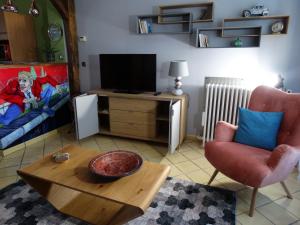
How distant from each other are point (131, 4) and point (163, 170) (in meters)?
2.48

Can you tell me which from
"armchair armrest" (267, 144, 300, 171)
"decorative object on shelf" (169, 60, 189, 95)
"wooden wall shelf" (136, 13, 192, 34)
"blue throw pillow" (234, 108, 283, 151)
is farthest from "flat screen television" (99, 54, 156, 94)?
"armchair armrest" (267, 144, 300, 171)

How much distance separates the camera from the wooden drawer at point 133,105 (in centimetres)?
288

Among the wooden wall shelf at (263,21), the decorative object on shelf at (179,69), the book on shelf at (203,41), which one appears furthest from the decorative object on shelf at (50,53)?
the wooden wall shelf at (263,21)

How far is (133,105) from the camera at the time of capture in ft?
9.73

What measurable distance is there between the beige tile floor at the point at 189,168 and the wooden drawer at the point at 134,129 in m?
0.14

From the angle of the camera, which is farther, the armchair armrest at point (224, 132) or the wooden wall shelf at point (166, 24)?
the wooden wall shelf at point (166, 24)

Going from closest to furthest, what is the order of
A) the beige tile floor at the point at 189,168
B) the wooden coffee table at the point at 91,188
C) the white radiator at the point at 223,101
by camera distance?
1. the wooden coffee table at the point at 91,188
2. the beige tile floor at the point at 189,168
3. the white radiator at the point at 223,101

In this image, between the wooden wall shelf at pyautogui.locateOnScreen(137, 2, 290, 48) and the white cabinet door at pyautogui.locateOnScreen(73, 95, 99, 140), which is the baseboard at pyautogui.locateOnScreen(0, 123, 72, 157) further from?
the wooden wall shelf at pyautogui.locateOnScreen(137, 2, 290, 48)

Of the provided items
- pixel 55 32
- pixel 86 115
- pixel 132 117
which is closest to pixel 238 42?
pixel 132 117

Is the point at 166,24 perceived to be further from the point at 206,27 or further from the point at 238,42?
the point at 238,42

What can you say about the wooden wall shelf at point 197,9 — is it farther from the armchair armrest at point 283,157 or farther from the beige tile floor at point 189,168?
the armchair armrest at point 283,157

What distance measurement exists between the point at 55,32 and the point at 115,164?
287cm

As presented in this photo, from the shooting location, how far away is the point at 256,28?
2.57 metres

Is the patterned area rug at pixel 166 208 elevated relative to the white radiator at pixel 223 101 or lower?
lower
